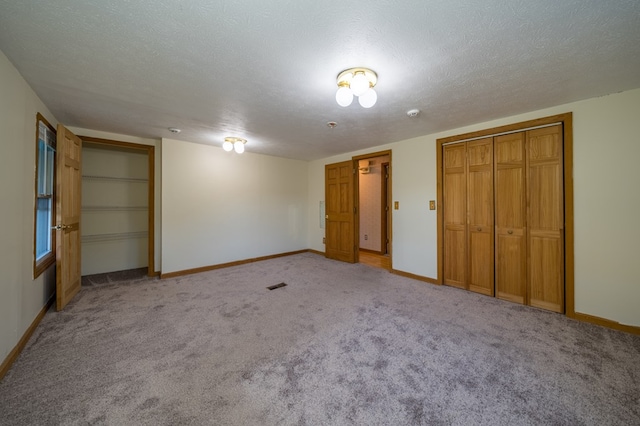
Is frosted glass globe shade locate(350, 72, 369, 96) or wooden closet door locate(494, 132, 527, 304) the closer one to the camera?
frosted glass globe shade locate(350, 72, 369, 96)

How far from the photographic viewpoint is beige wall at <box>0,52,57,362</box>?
1822mm

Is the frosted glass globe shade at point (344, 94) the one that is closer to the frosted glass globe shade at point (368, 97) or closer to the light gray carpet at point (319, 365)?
the frosted glass globe shade at point (368, 97)

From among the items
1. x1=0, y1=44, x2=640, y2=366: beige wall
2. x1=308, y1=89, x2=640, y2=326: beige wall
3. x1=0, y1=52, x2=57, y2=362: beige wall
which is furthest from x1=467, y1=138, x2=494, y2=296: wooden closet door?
x1=0, y1=52, x2=57, y2=362: beige wall

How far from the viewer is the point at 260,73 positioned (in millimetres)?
2018

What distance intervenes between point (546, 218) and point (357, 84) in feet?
9.29

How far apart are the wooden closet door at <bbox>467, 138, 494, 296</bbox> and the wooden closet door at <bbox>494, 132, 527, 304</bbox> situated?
79mm

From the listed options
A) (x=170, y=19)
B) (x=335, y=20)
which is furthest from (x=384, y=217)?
(x=170, y=19)

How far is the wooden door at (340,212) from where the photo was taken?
201 inches

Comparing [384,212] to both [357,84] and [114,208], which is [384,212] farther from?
[114,208]

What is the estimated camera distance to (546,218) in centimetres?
283

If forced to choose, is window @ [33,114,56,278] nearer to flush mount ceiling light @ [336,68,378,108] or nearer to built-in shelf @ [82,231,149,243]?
built-in shelf @ [82,231,149,243]

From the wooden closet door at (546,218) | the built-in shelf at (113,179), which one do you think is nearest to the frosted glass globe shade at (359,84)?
the wooden closet door at (546,218)

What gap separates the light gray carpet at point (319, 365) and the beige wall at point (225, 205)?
4.68 feet

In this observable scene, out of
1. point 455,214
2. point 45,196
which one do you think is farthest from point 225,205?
point 455,214
